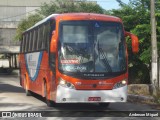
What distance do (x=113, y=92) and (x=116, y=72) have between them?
0.67m

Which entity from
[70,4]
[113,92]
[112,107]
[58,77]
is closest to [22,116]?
[58,77]

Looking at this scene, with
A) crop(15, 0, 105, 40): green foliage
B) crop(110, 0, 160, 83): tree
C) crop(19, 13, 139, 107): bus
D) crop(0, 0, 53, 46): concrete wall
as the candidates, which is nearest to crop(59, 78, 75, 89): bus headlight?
crop(19, 13, 139, 107): bus

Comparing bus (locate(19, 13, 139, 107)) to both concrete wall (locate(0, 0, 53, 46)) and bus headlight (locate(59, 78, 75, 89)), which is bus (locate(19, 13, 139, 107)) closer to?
bus headlight (locate(59, 78, 75, 89))

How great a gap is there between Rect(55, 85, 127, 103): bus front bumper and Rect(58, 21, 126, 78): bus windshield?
25.3 inches

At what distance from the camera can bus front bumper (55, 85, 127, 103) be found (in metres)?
13.3

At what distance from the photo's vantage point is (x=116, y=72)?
13.8m

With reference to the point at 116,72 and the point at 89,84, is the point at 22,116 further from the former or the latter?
the point at 116,72

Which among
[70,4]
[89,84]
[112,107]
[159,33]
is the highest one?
[70,4]

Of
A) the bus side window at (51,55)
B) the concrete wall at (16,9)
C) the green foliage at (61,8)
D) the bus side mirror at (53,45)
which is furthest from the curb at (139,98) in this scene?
the concrete wall at (16,9)

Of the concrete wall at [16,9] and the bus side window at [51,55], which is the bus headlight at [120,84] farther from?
the concrete wall at [16,9]

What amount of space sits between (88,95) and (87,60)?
113 centimetres

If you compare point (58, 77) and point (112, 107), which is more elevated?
point (58, 77)

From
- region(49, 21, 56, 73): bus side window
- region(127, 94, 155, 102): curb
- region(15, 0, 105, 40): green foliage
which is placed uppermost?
region(15, 0, 105, 40): green foliage

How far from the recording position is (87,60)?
13.6m
